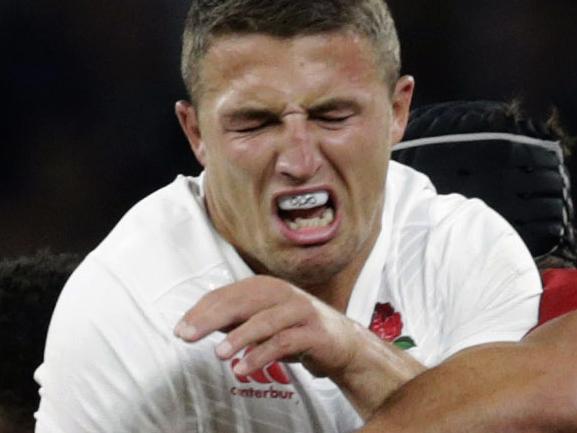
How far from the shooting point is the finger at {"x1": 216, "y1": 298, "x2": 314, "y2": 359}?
47.4 inches

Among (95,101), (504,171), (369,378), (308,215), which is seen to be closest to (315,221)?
(308,215)

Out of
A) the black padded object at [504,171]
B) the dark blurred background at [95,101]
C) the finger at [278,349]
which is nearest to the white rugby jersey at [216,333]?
the finger at [278,349]

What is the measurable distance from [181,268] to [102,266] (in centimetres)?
10

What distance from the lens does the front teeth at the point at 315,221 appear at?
1646 mm

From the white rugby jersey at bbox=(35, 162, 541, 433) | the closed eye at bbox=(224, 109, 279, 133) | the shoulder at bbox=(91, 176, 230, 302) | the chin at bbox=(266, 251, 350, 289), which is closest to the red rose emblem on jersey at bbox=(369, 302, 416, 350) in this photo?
the white rugby jersey at bbox=(35, 162, 541, 433)

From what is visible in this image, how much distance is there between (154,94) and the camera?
9.92 ft

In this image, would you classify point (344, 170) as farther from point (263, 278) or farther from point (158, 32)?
point (158, 32)

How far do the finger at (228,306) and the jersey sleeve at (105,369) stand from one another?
39cm

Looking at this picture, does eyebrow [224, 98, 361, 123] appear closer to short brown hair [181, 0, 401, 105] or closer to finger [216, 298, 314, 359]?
short brown hair [181, 0, 401, 105]

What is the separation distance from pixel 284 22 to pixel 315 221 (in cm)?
24

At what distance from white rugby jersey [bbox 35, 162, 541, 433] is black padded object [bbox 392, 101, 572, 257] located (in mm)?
490

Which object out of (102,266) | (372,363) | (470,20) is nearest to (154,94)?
(470,20)

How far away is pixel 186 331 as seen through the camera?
1209 mm

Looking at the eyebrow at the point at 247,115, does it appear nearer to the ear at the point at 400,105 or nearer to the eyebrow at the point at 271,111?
the eyebrow at the point at 271,111
